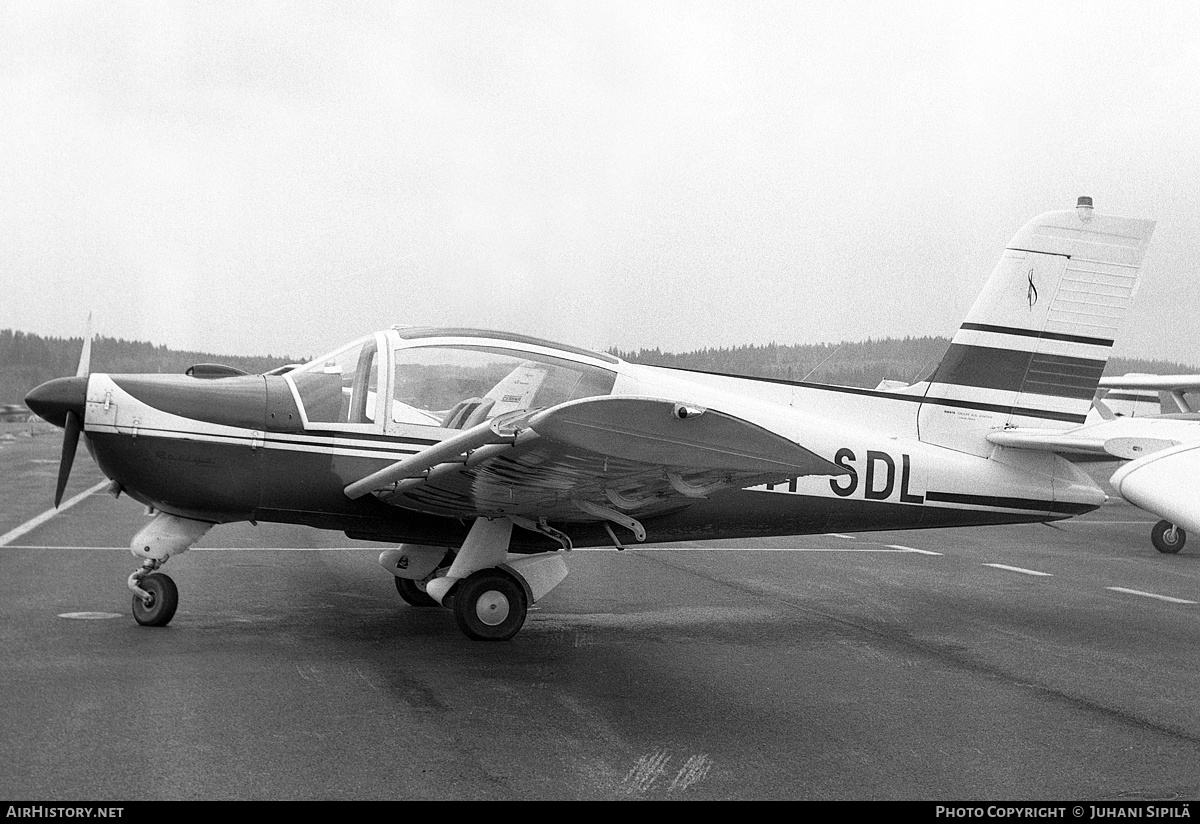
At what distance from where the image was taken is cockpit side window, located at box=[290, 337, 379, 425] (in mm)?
6559

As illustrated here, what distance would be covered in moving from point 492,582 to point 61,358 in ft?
58.5

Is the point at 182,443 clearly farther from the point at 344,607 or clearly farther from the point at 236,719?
the point at 236,719

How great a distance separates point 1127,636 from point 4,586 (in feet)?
25.0

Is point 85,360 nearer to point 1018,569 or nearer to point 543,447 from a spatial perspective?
point 543,447

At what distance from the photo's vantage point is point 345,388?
21.7ft

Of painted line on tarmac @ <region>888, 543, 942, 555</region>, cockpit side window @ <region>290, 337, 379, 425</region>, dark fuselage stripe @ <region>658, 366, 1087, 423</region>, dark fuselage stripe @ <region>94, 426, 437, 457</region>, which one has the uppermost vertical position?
dark fuselage stripe @ <region>658, 366, 1087, 423</region>

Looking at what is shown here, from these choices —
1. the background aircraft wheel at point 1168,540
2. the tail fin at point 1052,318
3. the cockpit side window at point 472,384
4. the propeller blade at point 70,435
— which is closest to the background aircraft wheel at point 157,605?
the propeller blade at point 70,435

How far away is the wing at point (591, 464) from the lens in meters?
4.73

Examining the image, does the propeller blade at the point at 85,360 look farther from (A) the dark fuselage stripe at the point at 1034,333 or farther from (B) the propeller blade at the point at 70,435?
(A) the dark fuselage stripe at the point at 1034,333

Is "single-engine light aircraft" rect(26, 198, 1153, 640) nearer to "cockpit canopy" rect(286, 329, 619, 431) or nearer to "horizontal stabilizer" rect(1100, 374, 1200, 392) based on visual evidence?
"cockpit canopy" rect(286, 329, 619, 431)

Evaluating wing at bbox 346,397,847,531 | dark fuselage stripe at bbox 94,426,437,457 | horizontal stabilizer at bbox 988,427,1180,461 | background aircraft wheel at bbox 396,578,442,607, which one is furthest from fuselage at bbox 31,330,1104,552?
background aircraft wheel at bbox 396,578,442,607

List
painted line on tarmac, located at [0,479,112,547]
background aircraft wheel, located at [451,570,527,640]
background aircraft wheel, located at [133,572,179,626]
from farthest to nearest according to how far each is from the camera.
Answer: painted line on tarmac, located at [0,479,112,547]
background aircraft wheel, located at [133,572,179,626]
background aircraft wheel, located at [451,570,527,640]

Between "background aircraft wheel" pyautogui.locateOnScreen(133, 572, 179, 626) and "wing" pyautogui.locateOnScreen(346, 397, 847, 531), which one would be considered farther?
"background aircraft wheel" pyautogui.locateOnScreen(133, 572, 179, 626)
